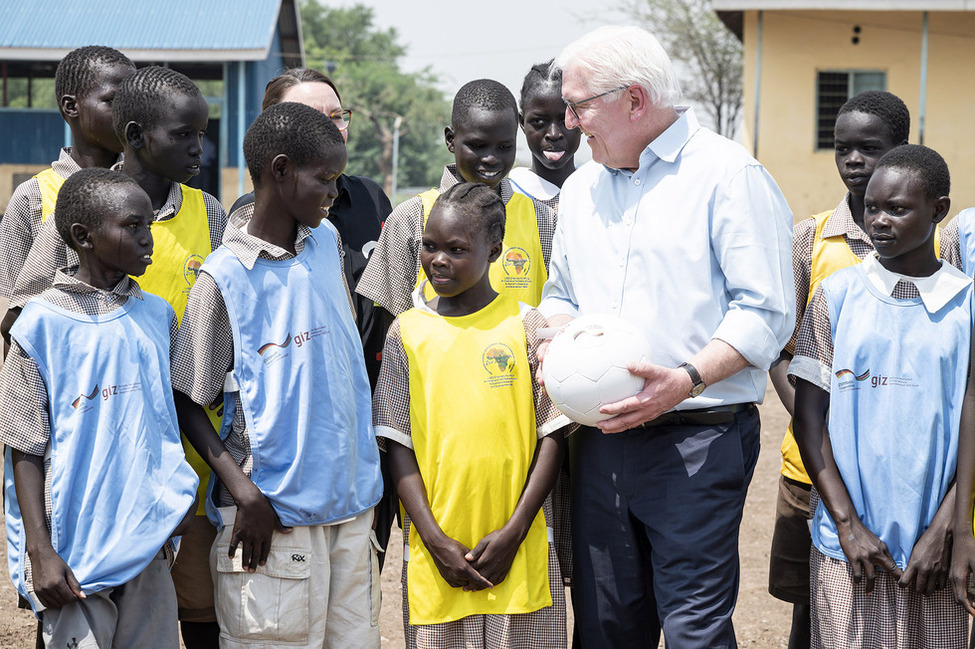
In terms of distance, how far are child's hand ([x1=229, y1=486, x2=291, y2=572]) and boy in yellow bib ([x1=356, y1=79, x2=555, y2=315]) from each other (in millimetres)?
891

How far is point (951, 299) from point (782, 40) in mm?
17046

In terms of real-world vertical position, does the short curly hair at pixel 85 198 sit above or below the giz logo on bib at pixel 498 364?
above

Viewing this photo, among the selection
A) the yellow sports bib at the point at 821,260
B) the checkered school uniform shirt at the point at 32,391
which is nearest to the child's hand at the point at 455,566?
the checkered school uniform shirt at the point at 32,391

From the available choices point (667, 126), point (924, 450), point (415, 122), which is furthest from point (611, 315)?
point (415, 122)

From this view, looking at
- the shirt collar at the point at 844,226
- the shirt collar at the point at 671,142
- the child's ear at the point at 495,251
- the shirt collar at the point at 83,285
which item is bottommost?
the shirt collar at the point at 83,285

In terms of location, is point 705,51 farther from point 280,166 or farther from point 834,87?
point 280,166

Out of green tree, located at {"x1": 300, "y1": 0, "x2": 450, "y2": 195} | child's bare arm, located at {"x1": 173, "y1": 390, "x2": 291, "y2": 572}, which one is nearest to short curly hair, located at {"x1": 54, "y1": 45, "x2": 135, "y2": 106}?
child's bare arm, located at {"x1": 173, "y1": 390, "x2": 291, "y2": 572}

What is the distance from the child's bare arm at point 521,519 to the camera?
3.04m

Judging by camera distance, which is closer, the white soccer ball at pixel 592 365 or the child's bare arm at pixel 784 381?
the white soccer ball at pixel 592 365

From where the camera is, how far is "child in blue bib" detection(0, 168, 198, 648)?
9.07 ft

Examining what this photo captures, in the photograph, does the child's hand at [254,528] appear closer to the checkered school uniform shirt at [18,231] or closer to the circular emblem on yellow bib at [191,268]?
the circular emblem on yellow bib at [191,268]

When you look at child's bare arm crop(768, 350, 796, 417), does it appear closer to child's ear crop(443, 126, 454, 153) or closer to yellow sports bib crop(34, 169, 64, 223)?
child's ear crop(443, 126, 454, 153)

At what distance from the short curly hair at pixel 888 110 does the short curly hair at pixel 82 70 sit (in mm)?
2569

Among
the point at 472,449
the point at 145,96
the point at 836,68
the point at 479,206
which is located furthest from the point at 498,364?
the point at 836,68
